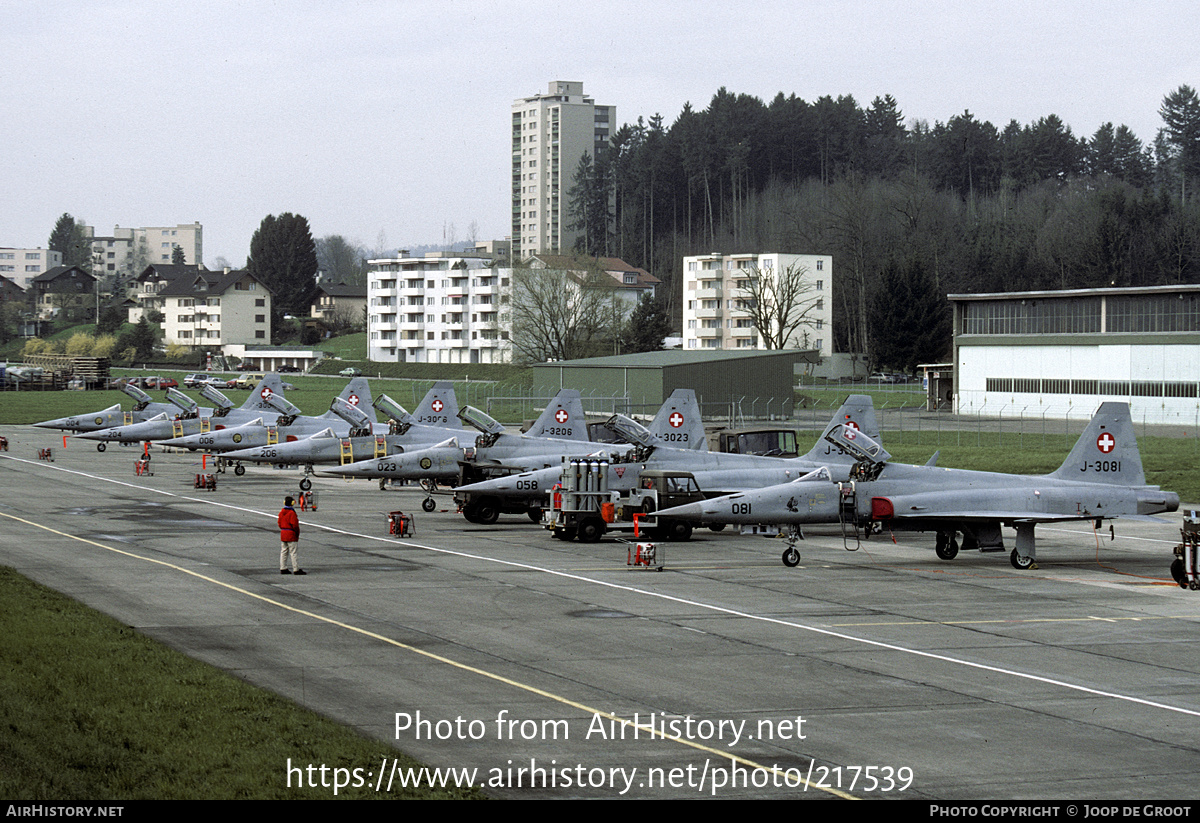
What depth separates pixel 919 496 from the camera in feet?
87.6

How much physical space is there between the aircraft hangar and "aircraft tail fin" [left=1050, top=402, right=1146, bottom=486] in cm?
4436

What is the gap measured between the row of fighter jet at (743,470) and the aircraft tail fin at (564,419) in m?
0.05

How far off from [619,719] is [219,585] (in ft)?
37.3

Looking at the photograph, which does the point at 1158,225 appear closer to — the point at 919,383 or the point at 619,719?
the point at 919,383

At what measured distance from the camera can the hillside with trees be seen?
11688 centimetres

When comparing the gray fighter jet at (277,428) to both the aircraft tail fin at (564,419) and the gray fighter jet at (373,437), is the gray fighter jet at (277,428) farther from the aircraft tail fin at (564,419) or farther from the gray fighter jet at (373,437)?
the aircraft tail fin at (564,419)

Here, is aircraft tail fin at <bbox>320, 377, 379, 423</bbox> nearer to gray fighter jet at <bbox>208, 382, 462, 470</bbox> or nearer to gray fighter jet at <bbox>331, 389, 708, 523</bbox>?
gray fighter jet at <bbox>208, 382, 462, 470</bbox>

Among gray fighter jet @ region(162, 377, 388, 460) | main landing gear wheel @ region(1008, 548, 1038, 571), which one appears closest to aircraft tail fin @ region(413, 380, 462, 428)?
gray fighter jet @ region(162, 377, 388, 460)

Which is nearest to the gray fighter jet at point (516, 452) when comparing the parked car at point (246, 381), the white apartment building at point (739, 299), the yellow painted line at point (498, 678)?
the yellow painted line at point (498, 678)

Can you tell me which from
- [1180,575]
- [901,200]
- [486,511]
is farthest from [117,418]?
[901,200]

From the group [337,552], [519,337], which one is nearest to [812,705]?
[337,552]

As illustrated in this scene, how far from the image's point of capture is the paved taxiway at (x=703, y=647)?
1187cm

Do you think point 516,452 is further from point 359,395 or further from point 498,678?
point 498,678

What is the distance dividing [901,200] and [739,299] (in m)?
30.3
